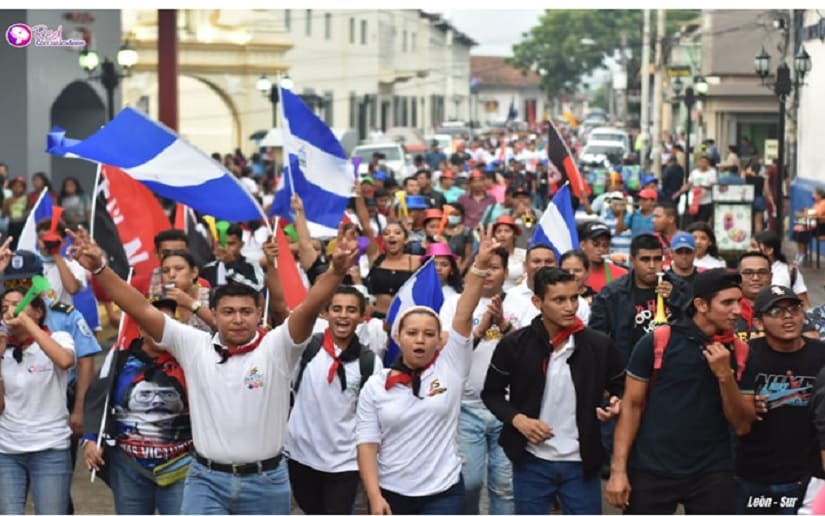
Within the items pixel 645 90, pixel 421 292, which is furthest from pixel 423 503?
pixel 645 90

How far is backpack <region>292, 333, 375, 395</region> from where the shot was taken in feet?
25.3

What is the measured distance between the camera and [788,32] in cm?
3275

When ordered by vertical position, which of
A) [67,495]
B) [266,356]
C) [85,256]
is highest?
[85,256]

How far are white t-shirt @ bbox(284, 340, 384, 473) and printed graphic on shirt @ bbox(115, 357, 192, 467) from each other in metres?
0.73

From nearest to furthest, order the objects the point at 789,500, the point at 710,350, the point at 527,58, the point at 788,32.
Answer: the point at 710,350, the point at 789,500, the point at 788,32, the point at 527,58

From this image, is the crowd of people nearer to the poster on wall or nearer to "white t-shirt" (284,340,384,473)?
"white t-shirt" (284,340,384,473)

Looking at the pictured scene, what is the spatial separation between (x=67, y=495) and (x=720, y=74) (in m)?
40.1

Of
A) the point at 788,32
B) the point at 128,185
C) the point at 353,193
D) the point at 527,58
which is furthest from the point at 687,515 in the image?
the point at 527,58

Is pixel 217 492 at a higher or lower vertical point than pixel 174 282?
lower

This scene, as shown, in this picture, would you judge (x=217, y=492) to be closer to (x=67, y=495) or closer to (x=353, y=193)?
(x=67, y=495)

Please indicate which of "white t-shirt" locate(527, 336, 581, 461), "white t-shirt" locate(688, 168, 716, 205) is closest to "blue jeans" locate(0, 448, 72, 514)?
"white t-shirt" locate(527, 336, 581, 461)

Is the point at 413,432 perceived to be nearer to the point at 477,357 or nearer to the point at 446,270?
the point at 477,357

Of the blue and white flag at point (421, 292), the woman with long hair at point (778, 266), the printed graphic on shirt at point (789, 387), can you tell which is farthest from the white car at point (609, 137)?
the printed graphic on shirt at point (789, 387)

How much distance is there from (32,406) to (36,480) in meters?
0.38
